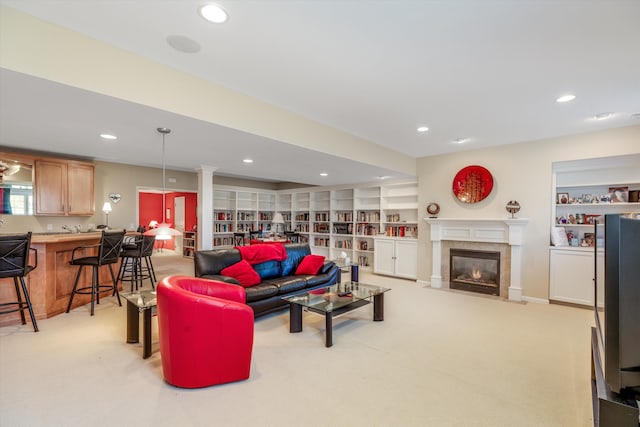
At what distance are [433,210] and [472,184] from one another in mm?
816

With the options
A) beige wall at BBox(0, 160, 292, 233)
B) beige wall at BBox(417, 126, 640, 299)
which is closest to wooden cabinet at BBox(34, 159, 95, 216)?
beige wall at BBox(0, 160, 292, 233)

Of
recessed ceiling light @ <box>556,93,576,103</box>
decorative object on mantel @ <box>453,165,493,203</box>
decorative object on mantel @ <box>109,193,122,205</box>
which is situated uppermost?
recessed ceiling light @ <box>556,93,576,103</box>

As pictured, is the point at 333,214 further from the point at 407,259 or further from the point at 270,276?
the point at 270,276

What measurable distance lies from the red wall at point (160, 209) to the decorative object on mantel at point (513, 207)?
815 cm

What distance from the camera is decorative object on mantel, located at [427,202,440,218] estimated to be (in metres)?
5.78

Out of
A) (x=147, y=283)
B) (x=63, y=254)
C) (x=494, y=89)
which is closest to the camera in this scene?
(x=494, y=89)

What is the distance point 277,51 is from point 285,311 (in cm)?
312

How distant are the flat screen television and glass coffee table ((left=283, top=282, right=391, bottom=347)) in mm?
2251

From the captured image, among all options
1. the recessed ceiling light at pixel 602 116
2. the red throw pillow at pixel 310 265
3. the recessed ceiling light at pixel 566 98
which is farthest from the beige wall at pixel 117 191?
the recessed ceiling light at pixel 602 116

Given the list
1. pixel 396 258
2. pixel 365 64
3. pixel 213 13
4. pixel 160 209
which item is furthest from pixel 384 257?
pixel 160 209

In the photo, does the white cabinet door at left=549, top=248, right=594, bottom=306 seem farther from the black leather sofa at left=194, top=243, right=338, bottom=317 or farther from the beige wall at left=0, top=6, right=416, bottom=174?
the beige wall at left=0, top=6, right=416, bottom=174

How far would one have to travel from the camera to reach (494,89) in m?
2.90

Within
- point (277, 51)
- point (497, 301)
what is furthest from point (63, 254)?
point (497, 301)

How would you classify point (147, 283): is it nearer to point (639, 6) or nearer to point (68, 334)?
point (68, 334)
